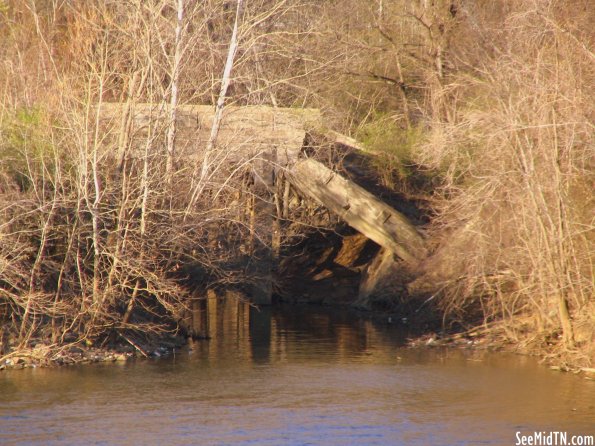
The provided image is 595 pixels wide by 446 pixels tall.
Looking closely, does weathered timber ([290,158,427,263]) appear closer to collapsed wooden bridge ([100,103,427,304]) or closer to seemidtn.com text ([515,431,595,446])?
collapsed wooden bridge ([100,103,427,304])

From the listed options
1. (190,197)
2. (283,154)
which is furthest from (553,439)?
(283,154)

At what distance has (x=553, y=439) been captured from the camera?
437 inches

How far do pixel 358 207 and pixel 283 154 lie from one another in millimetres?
2224

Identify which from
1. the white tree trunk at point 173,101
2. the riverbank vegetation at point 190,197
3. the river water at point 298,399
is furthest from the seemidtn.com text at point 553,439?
the white tree trunk at point 173,101

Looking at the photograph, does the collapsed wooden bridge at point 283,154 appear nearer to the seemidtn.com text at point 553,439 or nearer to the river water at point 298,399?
the river water at point 298,399

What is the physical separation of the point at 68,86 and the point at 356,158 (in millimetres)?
10521

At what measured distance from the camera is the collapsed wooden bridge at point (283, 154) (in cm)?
1770

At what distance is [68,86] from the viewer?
52.3 ft

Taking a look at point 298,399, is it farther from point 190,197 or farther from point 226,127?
point 226,127

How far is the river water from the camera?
1126 cm

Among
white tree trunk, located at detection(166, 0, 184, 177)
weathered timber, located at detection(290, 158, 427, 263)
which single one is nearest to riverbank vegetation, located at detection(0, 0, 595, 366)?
white tree trunk, located at detection(166, 0, 184, 177)

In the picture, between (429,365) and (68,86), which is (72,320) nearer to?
(68,86)

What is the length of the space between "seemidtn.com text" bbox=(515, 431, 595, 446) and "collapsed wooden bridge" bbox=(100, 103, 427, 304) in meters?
8.21

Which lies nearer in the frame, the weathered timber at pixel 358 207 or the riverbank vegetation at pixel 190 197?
the riverbank vegetation at pixel 190 197
